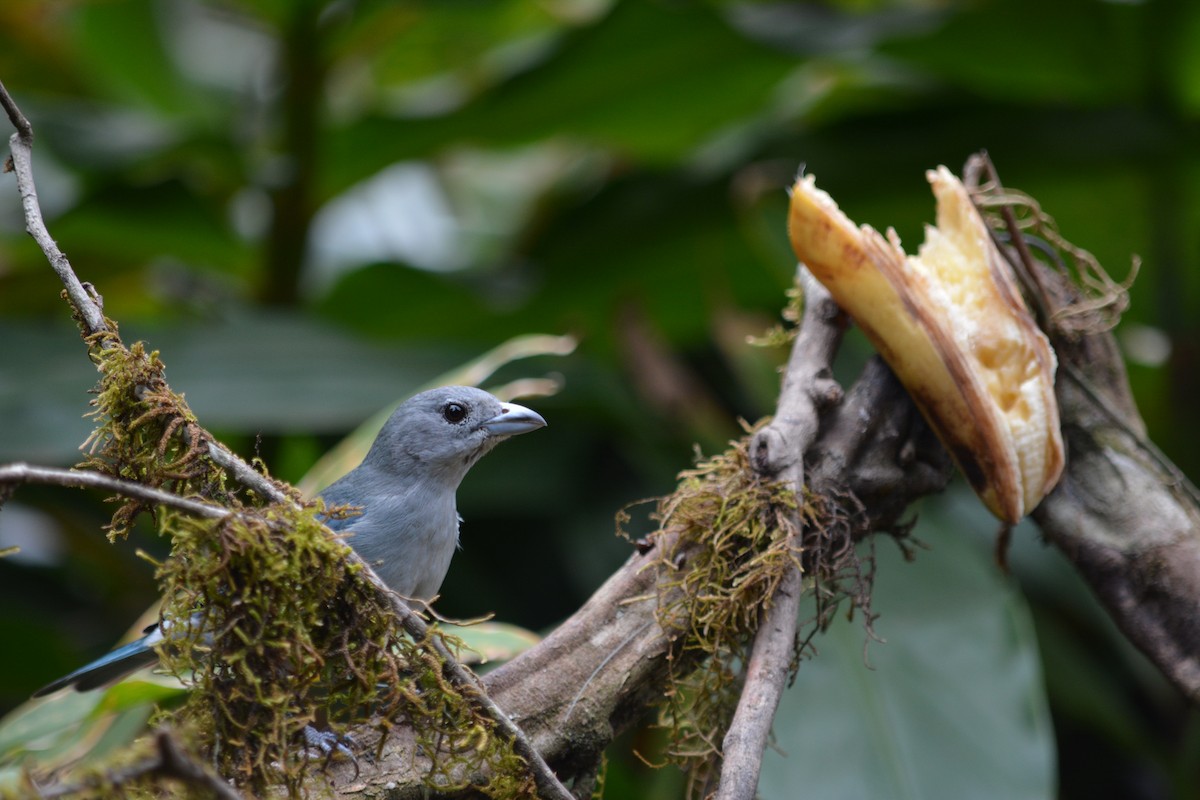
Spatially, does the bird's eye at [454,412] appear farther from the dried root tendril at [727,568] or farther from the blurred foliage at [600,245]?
the blurred foliage at [600,245]

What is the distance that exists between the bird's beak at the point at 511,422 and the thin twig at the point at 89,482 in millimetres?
740

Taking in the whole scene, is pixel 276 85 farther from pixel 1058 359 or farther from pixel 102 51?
pixel 1058 359

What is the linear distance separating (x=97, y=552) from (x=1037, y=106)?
3.34 m

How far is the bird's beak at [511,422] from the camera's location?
181cm

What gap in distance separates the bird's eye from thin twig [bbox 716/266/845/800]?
562 millimetres

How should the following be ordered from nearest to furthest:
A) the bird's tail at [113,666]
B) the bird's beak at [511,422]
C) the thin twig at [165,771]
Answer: the thin twig at [165,771]
the bird's tail at [113,666]
the bird's beak at [511,422]

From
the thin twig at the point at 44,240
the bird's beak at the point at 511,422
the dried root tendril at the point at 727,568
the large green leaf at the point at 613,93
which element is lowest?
the dried root tendril at the point at 727,568

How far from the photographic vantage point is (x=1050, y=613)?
3.69m

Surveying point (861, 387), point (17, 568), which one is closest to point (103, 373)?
point (861, 387)

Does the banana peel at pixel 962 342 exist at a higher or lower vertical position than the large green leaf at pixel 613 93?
lower

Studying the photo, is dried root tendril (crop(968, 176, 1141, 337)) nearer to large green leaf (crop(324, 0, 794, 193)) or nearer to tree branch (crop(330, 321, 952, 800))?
tree branch (crop(330, 321, 952, 800))

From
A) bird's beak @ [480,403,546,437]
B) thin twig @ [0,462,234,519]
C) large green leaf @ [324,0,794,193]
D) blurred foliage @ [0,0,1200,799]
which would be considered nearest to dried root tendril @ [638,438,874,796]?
bird's beak @ [480,403,546,437]

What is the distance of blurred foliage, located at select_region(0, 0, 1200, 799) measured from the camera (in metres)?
3.08

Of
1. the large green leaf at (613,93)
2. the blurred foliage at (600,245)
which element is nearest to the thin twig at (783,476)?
the blurred foliage at (600,245)
